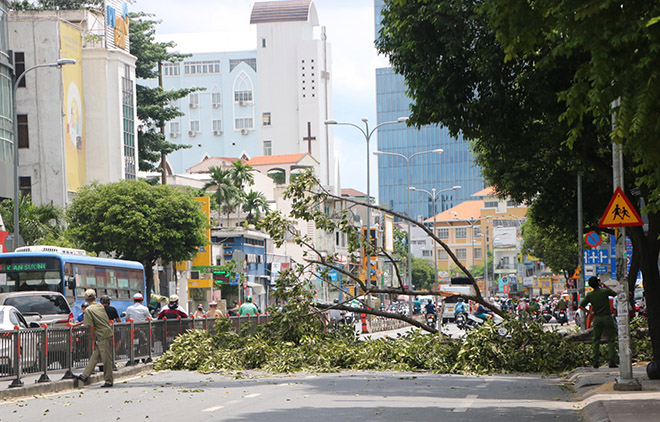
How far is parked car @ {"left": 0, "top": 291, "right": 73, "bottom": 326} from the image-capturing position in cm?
2528

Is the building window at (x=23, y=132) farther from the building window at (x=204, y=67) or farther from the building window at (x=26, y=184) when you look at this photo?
the building window at (x=204, y=67)

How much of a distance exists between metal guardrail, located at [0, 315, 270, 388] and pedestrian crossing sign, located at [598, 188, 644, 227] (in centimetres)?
947

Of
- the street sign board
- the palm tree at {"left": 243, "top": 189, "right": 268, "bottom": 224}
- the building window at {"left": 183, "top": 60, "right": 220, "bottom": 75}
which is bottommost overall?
the street sign board

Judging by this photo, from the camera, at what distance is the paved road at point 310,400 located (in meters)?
12.7

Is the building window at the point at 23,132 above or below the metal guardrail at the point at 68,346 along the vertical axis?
above

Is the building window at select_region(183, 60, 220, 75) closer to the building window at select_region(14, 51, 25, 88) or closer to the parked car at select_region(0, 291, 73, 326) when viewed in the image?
the building window at select_region(14, 51, 25, 88)

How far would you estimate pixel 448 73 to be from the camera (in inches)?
724

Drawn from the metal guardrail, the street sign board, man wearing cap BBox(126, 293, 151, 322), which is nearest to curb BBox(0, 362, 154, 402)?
the metal guardrail

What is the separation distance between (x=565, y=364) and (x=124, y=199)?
143ft

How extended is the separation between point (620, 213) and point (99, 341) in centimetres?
938

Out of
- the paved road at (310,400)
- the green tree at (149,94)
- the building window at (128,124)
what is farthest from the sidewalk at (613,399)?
the green tree at (149,94)

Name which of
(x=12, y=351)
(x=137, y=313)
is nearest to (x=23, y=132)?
(x=137, y=313)

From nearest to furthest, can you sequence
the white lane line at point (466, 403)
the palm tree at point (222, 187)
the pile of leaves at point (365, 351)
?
the white lane line at point (466, 403), the pile of leaves at point (365, 351), the palm tree at point (222, 187)

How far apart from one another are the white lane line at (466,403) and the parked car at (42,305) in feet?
42.8
